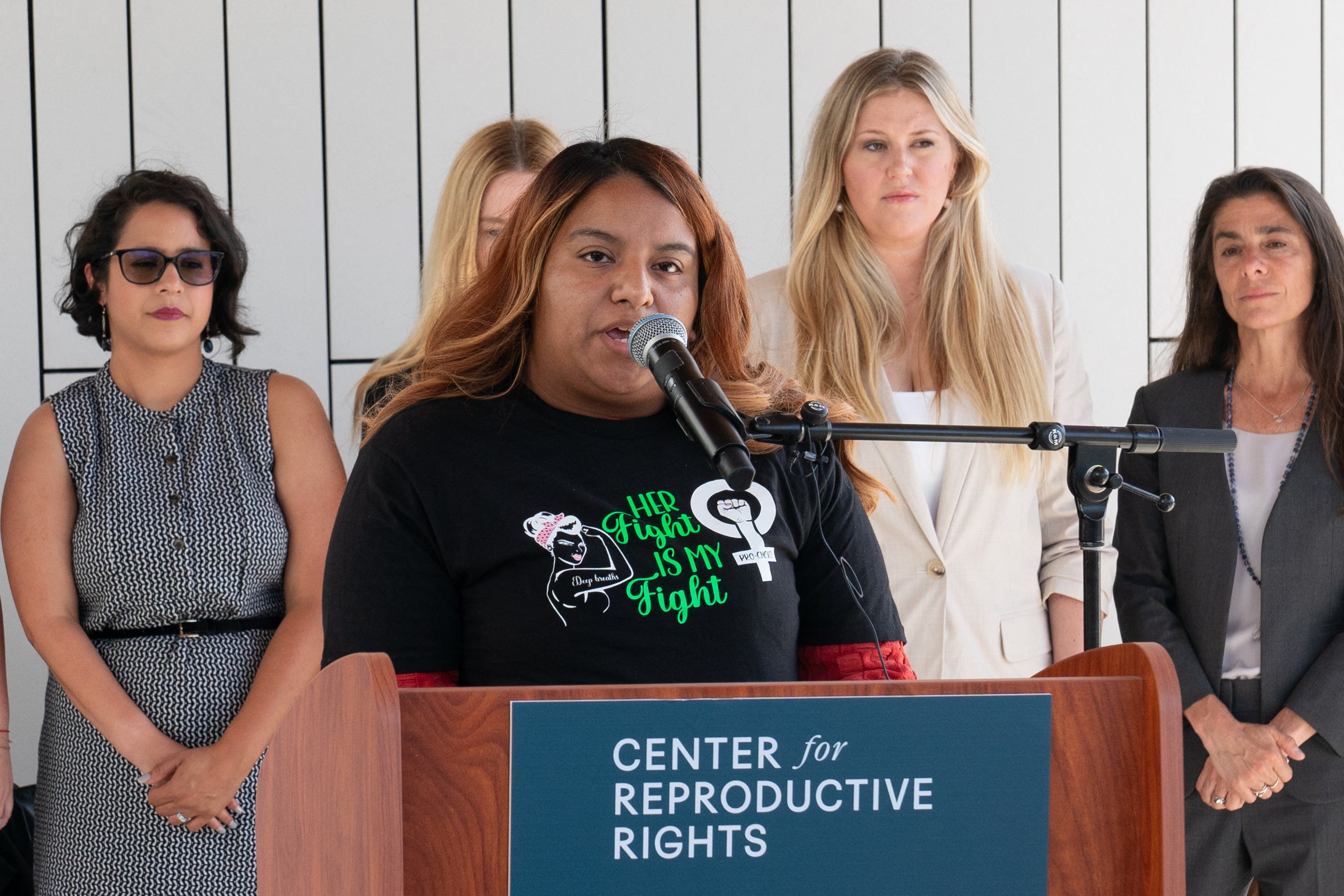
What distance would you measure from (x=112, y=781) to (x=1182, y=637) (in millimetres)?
2000

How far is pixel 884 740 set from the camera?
0.95 m

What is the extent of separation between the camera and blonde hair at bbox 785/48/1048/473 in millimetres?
2336

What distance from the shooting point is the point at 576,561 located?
54.3 inches

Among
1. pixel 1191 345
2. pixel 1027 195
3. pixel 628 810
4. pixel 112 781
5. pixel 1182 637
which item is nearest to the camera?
pixel 628 810

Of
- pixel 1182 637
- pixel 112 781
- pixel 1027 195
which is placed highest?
pixel 1027 195

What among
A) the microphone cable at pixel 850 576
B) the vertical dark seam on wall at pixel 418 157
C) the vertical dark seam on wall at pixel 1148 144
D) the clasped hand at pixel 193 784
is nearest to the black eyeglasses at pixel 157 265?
the vertical dark seam on wall at pixel 418 157

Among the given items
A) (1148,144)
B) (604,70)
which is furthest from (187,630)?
(1148,144)

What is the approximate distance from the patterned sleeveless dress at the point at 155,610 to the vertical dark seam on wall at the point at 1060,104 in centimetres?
213

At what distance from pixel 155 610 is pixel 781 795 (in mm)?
1611

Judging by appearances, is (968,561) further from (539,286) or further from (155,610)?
(155,610)

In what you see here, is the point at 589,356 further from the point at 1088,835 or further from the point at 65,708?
the point at 65,708

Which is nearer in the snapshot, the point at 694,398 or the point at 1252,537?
the point at 694,398

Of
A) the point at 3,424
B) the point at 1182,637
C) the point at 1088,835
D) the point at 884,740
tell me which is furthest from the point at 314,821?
the point at 3,424

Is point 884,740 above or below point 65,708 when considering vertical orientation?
above
